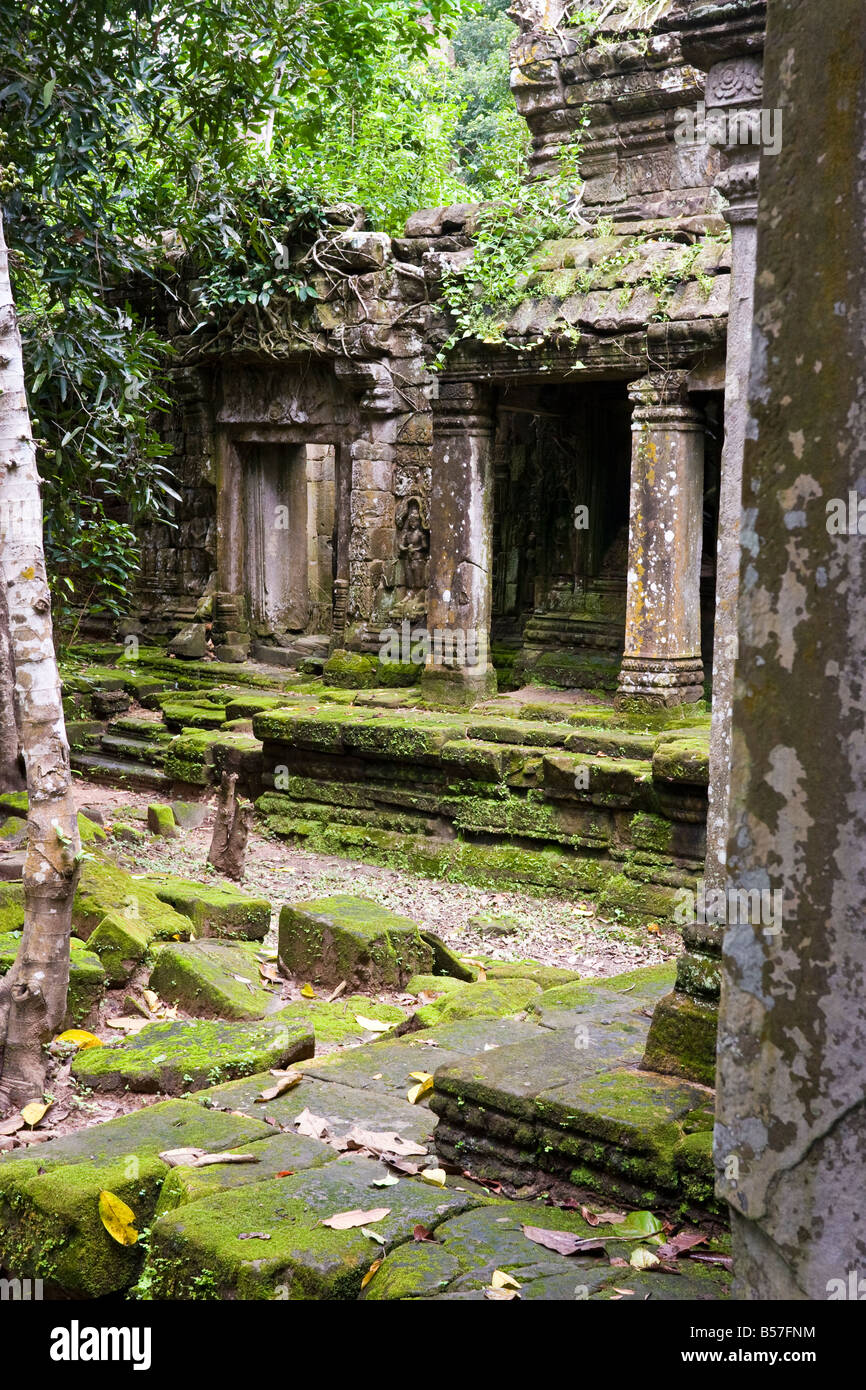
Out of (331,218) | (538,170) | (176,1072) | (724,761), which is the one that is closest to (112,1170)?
(176,1072)

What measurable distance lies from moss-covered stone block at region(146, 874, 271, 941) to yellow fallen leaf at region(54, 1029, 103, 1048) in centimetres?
149

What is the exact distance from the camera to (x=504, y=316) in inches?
357

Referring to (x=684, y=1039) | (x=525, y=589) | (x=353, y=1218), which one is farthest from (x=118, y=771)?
(x=353, y=1218)

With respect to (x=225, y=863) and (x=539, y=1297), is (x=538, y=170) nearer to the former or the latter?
(x=225, y=863)

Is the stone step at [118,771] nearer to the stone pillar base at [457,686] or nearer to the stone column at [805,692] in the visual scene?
the stone pillar base at [457,686]

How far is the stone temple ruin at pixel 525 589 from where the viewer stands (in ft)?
11.5

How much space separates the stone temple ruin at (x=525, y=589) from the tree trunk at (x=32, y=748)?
34.5 inches

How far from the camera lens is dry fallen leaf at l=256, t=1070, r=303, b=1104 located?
12.3ft

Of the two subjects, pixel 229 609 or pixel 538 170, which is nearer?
pixel 538 170

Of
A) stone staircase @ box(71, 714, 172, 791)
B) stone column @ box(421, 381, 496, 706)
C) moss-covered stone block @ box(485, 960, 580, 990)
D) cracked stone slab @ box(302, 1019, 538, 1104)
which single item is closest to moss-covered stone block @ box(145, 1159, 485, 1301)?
cracked stone slab @ box(302, 1019, 538, 1104)

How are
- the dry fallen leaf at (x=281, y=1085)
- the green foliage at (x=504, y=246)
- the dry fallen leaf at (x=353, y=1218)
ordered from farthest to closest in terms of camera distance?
1. the green foliage at (x=504, y=246)
2. the dry fallen leaf at (x=281, y=1085)
3. the dry fallen leaf at (x=353, y=1218)

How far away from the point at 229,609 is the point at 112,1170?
10.6 meters

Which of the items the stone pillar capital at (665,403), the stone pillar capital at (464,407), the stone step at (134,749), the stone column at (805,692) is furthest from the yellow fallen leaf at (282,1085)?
the stone step at (134,749)

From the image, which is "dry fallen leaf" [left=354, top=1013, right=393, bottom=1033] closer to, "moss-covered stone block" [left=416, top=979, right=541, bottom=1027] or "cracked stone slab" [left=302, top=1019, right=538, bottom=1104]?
"moss-covered stone block" [left=416, top=979, right=541, bottom=1027]
